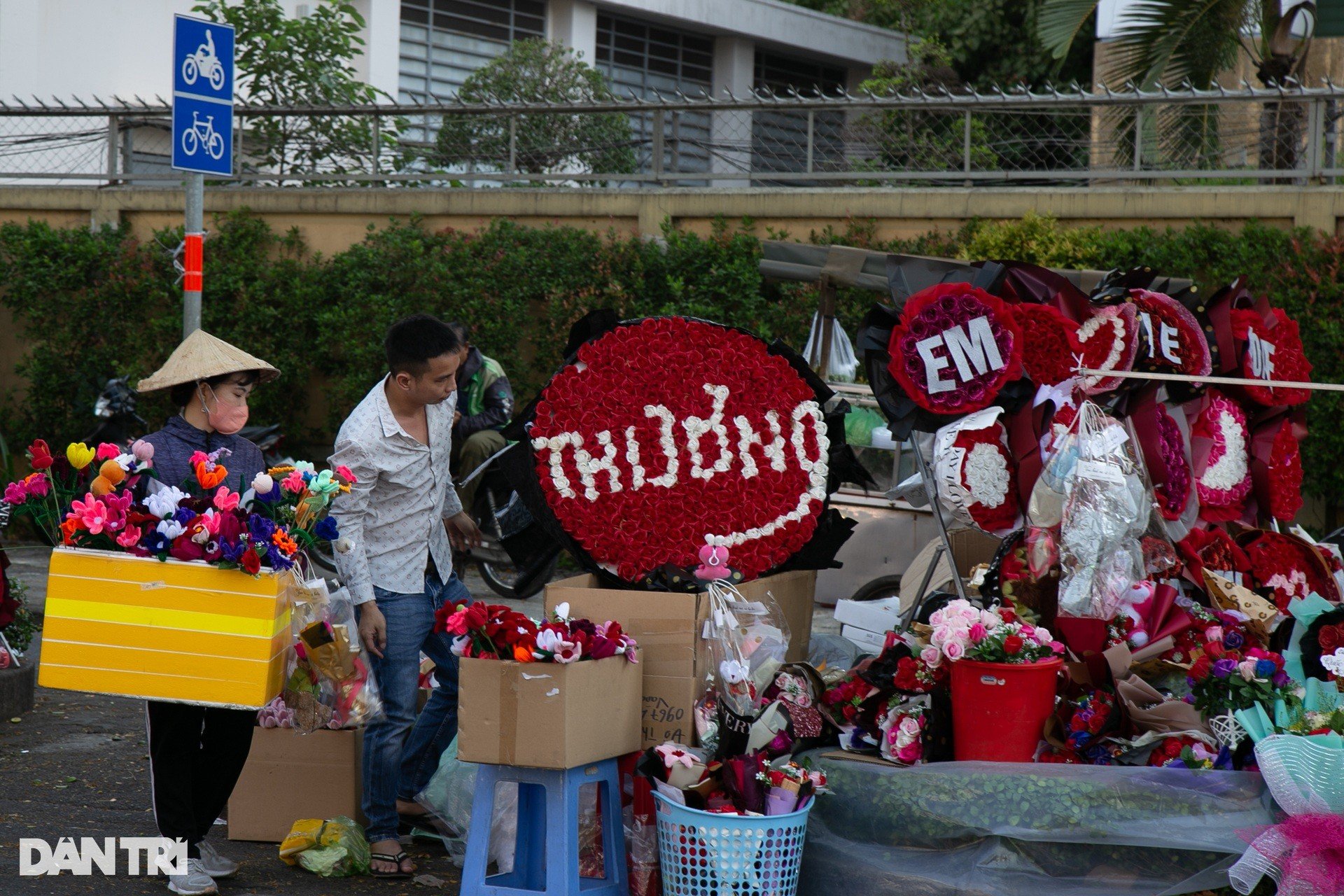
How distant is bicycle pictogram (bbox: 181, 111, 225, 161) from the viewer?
6410 millimetres

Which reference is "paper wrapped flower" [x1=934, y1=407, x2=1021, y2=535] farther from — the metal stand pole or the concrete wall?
the concrete wall

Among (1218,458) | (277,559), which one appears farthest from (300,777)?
(1218,458)

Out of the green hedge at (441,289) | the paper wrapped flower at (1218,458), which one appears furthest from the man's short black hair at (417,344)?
the green hedge at (441,289)

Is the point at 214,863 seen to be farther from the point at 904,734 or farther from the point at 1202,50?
the point at 1202,50

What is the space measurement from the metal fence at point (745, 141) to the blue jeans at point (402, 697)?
18.9ft

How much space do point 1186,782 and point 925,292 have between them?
5.88 feet

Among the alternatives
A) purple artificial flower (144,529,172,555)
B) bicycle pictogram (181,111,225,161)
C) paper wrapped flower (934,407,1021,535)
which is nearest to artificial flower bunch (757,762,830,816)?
paper wrapped flower (934,407,1021,535)

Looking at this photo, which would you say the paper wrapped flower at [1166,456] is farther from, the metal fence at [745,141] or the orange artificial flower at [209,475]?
the metal fence at [745,141]

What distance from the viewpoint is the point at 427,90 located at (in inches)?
659

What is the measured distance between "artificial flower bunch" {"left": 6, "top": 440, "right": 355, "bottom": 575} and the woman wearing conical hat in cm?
15

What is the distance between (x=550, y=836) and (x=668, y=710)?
1.73 ft

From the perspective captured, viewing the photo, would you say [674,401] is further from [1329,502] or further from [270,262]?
[270,262]

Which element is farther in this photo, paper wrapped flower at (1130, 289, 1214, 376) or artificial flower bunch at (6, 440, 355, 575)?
paper wrapped flower at (1130, 289, 1214, 376)

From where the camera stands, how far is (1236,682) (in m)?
3.92
